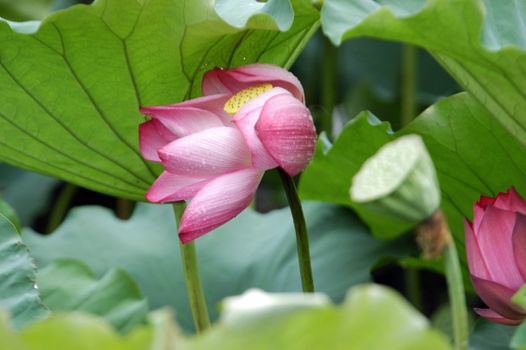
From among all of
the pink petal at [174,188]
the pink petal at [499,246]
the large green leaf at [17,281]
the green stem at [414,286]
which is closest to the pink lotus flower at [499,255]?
the pink petal at [499,246]

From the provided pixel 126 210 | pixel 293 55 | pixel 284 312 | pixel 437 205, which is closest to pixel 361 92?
pixel 126 210

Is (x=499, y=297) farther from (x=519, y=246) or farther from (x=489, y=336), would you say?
(x=489, y=336)

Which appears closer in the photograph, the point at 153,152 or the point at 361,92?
the point at 153,152

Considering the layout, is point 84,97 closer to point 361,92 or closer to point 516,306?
point 516,306

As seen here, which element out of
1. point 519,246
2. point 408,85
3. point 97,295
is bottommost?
point 408,85

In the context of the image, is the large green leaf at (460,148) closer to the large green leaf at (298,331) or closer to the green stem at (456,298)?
the green stem at (456,298)

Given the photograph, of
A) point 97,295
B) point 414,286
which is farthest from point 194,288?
point 414,286
